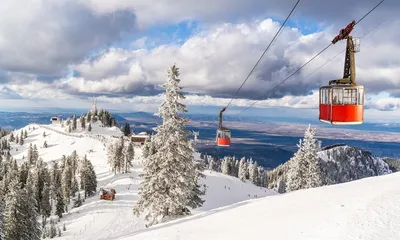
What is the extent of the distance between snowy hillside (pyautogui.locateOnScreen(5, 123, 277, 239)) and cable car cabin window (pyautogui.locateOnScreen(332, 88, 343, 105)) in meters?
16.0

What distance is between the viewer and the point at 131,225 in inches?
1678

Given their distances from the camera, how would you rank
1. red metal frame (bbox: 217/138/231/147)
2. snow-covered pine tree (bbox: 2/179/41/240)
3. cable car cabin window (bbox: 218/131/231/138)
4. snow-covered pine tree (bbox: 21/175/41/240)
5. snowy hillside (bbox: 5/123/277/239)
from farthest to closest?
snowy hillside (bbox: 5/123/277/239)
snow-covered pine tree (bbox: 21/175/41/240)
snow-covered pine tree (bbox: 2/179/41/240)
cable car cabin window (bbox: 218/131/231/138)
red metal frame (bbox: 217/138/231/147)

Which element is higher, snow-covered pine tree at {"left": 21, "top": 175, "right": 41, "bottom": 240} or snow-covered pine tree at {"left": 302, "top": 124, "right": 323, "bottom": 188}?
snow-covered pine tree at {"left": 302, "top": 124, "right": 323, "bottom": 188}

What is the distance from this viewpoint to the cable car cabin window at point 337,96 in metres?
14.5

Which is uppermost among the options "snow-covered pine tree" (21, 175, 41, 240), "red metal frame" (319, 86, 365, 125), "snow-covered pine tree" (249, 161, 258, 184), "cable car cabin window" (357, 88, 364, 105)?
"cable car cabin window" (357, 88, 364, 105)

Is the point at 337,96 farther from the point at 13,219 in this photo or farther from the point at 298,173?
the point at 13,219

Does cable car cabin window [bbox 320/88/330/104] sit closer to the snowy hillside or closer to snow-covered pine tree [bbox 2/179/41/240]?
the snowy hillside

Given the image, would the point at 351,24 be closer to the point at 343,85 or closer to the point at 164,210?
the point at 343,85

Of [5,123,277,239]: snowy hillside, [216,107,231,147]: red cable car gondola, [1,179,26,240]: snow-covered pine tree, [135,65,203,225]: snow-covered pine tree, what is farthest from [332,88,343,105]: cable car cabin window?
[1,179,26,240]: snow-covered pine tree

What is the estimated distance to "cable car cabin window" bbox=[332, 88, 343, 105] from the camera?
14.5m

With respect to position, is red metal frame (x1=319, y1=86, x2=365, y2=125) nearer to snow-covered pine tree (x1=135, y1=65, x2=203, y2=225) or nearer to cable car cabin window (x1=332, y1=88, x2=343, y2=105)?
cable car cabin window (x1=332, y1=88, x2=343, y2=105)

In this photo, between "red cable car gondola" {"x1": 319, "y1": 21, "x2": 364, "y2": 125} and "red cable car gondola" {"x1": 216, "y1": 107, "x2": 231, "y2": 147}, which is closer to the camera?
"red cable car gondola" {"x1": 319, "y1": 21, "x2": 364, "y2": 125}

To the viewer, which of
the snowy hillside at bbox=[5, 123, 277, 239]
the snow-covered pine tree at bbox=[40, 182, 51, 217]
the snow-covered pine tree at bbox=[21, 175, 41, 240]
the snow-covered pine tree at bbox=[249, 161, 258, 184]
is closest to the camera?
the snow-covered pine tree at bbox=[21, 175, 41, 240]

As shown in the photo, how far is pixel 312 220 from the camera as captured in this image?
46.8ft
